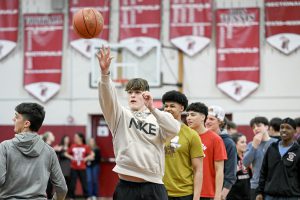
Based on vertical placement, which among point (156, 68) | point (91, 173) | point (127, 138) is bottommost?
point (91, 173)

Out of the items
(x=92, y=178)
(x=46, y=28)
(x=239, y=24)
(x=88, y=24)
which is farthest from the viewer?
(x=46, y=28)

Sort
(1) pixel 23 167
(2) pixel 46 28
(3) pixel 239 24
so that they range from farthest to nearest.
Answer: (2) pixel 46 28 < (3) pixel 239 24 < (1) pixel 23 167

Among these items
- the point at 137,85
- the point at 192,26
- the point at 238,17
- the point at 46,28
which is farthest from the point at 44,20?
the point at 137,85

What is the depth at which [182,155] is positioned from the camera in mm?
6859

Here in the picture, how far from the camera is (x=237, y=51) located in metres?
20.2

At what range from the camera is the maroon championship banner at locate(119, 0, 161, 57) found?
67.8 feet

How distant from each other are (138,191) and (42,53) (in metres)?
16.2

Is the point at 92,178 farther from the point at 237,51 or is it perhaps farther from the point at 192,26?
the point at 237,51

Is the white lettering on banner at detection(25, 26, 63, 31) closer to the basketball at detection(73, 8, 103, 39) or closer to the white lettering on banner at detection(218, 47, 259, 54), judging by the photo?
the white lettering on banner at detection(218, 47, 259, 54)

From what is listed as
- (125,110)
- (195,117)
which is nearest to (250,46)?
(195,117)

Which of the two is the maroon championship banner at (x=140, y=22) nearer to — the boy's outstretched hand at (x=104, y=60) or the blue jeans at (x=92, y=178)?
the blue jeans at (x=92, y=178)

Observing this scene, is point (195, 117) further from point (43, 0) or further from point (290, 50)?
point (43, 0)

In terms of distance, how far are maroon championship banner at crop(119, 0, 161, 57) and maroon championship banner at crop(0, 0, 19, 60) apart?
131 inches

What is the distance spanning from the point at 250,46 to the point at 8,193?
15.2 metres
